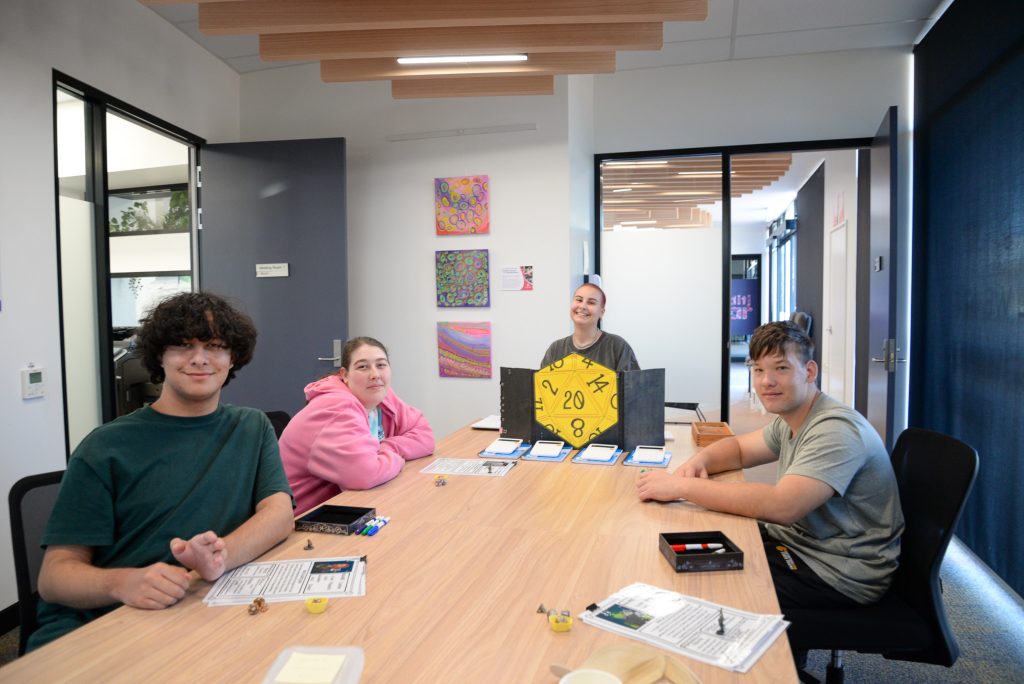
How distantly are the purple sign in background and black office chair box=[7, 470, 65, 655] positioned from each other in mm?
12984

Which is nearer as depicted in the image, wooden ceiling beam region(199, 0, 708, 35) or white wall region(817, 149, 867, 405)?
wooden ceiling beam region(199, 0, 708, 35)

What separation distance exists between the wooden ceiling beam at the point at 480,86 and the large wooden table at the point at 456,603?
2623 mm

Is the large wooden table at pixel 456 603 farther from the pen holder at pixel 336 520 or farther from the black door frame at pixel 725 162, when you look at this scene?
the black door frame at pixel 725 162

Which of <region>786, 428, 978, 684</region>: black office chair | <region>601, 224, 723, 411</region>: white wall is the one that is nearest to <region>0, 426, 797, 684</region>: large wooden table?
<region>786, 428, 978, 684</region>: black office chair

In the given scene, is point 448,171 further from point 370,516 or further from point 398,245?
point 370,516

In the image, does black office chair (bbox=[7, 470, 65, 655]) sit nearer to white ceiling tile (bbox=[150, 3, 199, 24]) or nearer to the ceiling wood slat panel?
white ceiling tile (bbox=[150, 3, 199, 24])

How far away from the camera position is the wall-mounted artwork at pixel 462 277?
4.46m

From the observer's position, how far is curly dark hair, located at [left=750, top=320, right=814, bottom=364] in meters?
1.87

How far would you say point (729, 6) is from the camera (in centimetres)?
385

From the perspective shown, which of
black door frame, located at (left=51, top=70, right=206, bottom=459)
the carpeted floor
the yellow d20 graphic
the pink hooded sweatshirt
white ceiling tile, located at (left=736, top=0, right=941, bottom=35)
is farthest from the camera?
white ceiling tile, located at (left=736, top=0, right=941, bottom=35)

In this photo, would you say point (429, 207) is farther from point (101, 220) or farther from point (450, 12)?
point (101, 220)

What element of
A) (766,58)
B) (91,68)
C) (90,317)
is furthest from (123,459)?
(766,58)

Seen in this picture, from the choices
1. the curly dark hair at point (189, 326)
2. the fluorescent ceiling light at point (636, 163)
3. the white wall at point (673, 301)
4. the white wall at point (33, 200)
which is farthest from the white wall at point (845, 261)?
the white wall at point (33, 200)

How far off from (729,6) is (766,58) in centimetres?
111
